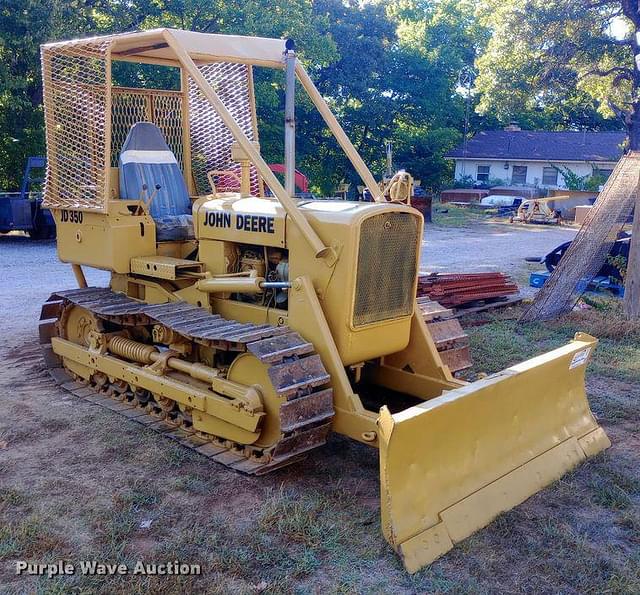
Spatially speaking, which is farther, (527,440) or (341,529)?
(527,440)

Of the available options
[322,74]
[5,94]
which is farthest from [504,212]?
[5,94]

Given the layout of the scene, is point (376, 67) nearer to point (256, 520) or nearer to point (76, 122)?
point (76, 122)

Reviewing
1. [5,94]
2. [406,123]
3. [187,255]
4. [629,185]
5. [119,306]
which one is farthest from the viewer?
[406,123]

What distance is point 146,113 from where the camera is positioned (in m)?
6.68

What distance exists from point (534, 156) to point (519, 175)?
1.29 meters

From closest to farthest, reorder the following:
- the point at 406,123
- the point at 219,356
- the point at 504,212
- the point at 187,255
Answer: the point at 219,356 < the point at 187,255 < the point at 504,212 < the point at 406,123

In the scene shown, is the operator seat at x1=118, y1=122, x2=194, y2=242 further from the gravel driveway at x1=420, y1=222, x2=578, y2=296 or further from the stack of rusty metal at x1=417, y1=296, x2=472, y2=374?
the gravel driveway at x1=420, y1=222, x2=578, y2=296

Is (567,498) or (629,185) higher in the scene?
(629,185)

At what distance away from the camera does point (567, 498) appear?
4.45 m

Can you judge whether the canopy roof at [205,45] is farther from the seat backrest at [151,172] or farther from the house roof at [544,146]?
the house roof at [544,146]

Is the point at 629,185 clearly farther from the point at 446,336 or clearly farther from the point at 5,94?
the point at 5,94

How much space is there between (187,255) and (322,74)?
1034 inches

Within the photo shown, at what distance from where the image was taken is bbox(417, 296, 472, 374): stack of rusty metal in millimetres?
5543

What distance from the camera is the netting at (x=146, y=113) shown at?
652 cm
